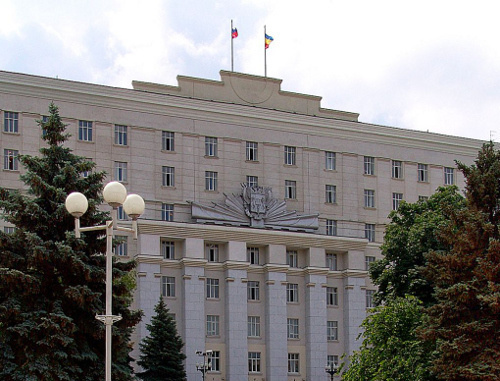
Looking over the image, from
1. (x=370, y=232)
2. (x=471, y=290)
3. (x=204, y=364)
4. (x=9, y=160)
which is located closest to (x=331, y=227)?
(x=370, y=232)

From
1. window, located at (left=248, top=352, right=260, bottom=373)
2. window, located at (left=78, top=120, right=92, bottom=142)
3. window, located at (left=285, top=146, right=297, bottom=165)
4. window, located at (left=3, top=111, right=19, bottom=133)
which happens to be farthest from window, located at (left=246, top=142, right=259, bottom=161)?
window, located at (left=3, top=111, right=19, bottom=133)

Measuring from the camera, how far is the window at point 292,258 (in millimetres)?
60938

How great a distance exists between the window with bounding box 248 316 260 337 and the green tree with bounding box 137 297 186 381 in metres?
10.7

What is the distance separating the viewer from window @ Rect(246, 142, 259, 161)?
61.0m

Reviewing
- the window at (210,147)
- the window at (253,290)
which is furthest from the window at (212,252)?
the window at (210,147)

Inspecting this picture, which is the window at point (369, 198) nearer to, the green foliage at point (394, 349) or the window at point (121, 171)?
the window at point (121, 171)

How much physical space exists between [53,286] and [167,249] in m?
28.3

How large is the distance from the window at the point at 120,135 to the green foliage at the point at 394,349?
23695mm

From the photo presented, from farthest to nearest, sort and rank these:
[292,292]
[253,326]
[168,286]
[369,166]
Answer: [369,166], [292,292], [253,326], [168,286]

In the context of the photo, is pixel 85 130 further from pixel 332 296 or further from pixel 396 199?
pixel 396 199

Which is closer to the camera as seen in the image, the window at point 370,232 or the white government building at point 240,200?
the white government building at point 240,200

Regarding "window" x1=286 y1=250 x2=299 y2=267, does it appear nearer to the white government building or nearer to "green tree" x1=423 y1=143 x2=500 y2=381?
the white government building

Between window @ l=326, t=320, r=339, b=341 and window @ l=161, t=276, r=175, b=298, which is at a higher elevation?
window @ l=161, t=276, r=175, b=298

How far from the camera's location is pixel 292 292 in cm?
6025
